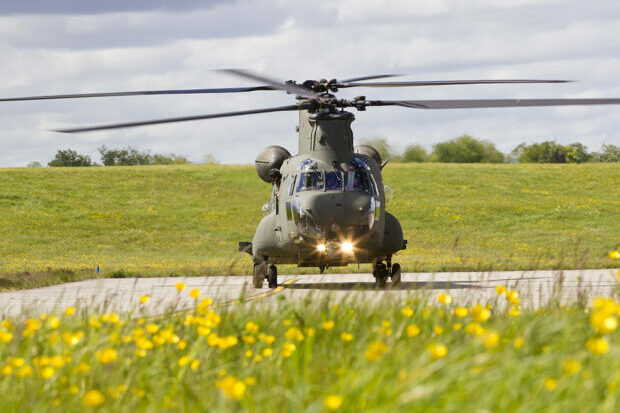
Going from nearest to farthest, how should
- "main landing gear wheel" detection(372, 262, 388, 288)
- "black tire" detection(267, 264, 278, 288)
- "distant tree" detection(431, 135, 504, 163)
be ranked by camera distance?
"main landing gear wheel" detection(372, 262, 388, 288)
"black tire" detection(267, 264, 278, 288)
"distant tree" detection(431, 135, 504, 163)

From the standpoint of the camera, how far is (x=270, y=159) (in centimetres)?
1919

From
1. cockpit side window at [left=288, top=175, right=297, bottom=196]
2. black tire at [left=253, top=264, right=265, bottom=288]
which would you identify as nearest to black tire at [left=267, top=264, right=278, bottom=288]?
black tire at [left=253, top=264, right=265, bottom=288]

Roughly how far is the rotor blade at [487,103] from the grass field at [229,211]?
20699 mm

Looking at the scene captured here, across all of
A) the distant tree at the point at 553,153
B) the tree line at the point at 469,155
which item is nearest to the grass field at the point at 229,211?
the tree line at the point at 469,155

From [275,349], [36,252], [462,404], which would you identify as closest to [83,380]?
[275,349]

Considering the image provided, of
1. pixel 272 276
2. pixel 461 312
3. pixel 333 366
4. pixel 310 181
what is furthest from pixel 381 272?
pixel 333 366

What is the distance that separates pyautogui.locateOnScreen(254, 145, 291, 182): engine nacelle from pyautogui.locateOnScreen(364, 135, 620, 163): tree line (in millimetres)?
61084

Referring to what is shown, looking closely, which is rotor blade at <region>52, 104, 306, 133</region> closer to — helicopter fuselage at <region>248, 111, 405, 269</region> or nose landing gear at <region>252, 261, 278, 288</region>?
helicopter fuselage at <region>248, 111, 405, 269</region>

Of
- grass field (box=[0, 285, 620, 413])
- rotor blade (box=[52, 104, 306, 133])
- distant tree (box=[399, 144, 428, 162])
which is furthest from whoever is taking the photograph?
distant tree (box=[399, 144, 428, 162])

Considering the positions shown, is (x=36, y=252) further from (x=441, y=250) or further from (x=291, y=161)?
(x=291, y=161)

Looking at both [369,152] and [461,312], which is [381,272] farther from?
[461,312]

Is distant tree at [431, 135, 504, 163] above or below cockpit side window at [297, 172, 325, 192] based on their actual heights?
above

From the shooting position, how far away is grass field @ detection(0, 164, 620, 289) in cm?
4244

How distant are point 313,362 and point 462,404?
2.20 meters
